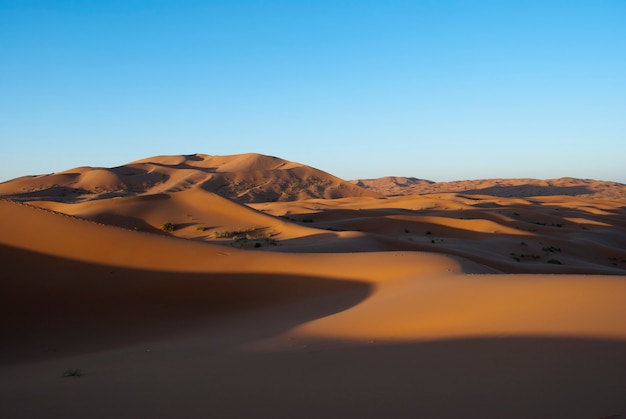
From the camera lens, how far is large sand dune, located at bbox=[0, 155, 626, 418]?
11.5 ft

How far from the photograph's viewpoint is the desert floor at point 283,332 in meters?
3.49

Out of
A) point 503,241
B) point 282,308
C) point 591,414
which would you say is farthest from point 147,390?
point 503,241

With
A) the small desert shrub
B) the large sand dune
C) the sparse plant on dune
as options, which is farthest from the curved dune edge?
the sparse plant on dune

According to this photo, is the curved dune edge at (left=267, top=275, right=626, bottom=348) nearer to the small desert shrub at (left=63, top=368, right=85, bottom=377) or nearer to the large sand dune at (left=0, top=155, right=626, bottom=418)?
the large sand dune at (left=0, top=155, right=626, bottom=418)

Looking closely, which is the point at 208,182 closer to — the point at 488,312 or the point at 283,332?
the point at 283,332

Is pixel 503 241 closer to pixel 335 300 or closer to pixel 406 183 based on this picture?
pixel 335 300

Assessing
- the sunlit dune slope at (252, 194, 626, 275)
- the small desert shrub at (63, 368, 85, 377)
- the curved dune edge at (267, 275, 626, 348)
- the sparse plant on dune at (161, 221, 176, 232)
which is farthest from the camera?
the sparse plant on dune at (161, 221, 176, 232)

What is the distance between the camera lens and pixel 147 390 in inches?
155

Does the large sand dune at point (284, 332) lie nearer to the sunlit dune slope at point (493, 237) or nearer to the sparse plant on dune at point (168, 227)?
the sunlit dune slope at point (493, 237)

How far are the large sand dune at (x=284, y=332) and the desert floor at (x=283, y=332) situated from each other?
24 mm

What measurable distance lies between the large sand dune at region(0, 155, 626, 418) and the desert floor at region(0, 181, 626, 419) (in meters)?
0.02

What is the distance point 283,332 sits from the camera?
20.4 ft

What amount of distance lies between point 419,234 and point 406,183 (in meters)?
98.4

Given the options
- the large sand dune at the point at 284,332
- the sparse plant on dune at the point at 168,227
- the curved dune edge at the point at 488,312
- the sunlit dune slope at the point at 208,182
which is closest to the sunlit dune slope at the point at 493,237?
the large sand dune at the point at 284,332
